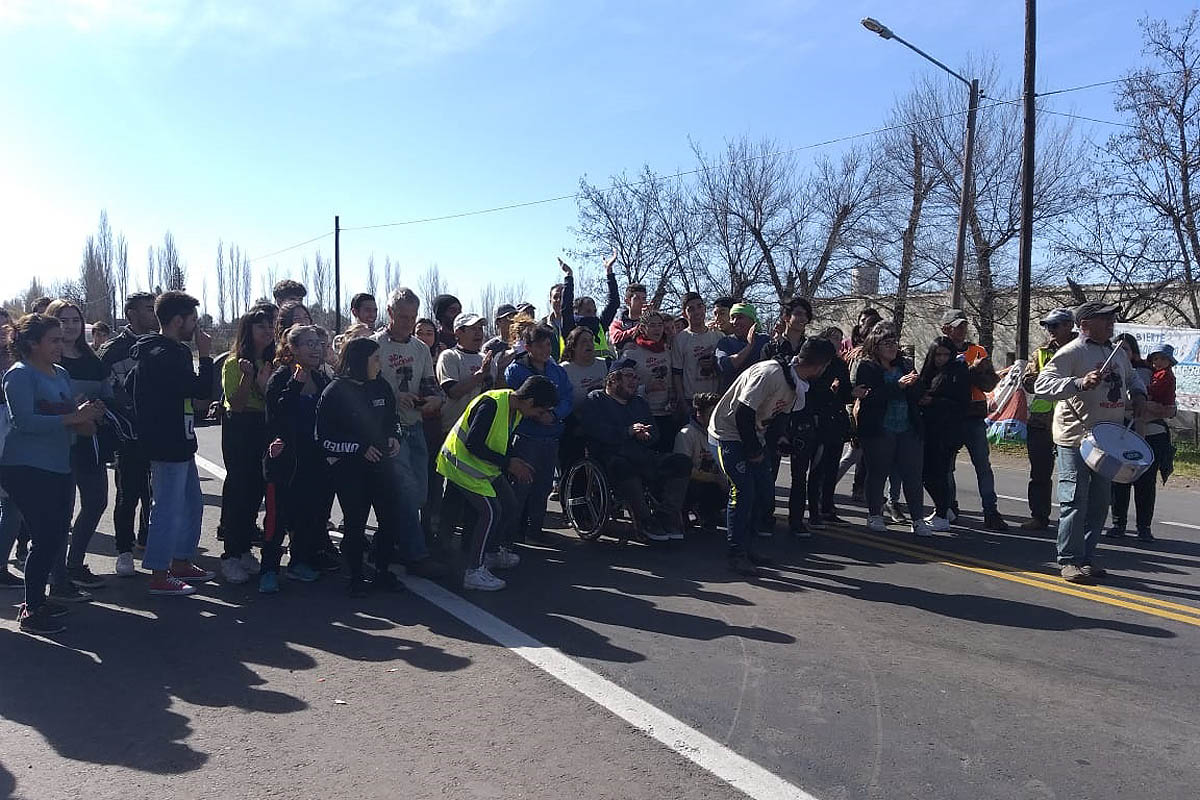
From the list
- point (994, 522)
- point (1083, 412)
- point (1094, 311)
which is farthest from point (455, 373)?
point (994, 522)

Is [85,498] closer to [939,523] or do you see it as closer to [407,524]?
[407,524]

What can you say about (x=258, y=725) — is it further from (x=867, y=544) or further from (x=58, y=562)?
(x=867, y=544)

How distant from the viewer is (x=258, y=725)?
425 cm

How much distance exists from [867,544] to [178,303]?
5.76 meters

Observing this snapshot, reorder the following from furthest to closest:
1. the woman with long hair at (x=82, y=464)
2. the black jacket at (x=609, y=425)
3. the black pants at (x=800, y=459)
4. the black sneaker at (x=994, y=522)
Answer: the black sneaker at (x=994, y=522) → the black pants at (x=800, y=459) → the black jacket at (x=609, y=425) → the woman with long hair at (x=82, y=464)

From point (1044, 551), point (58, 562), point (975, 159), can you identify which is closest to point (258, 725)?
point (58, 562)

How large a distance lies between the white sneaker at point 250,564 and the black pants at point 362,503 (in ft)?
3.16

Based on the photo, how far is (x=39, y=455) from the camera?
5.53 metres

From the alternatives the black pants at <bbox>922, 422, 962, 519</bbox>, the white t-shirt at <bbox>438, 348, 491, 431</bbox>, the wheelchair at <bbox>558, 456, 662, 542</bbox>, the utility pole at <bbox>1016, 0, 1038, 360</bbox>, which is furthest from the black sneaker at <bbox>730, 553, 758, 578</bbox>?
the utility pole at <bbox>1016, 0, 1038, 360</bbox>

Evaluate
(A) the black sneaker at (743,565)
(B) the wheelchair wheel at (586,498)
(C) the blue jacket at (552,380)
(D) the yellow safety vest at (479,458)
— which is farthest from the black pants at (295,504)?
(A) the black sneaker at (743,565)

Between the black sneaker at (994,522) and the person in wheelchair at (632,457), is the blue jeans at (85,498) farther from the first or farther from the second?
the black sneaker at (994,522)

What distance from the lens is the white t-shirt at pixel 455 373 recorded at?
7949mm

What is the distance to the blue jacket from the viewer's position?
7.59m

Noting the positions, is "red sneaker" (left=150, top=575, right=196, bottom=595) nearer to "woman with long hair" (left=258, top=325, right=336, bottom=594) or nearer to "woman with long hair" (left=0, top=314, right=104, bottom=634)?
"woman with long hair" (left=258, top=325, right=336, bottom=594)
